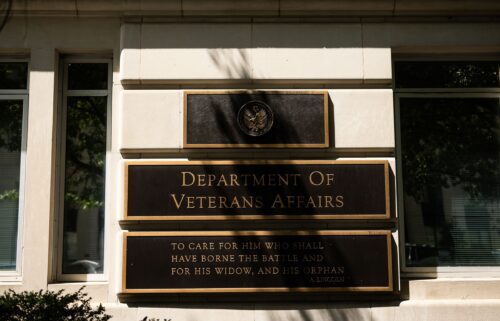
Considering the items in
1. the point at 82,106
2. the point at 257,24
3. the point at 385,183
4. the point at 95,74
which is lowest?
the point at 385,183

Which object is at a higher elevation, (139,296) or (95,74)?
(95,74)

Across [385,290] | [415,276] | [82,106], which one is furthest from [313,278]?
[82,106]

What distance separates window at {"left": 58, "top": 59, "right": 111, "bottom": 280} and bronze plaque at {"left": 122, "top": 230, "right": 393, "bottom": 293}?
2.77ft

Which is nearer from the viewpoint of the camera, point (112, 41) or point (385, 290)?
point (385, 290)

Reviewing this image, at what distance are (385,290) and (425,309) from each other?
0.64m

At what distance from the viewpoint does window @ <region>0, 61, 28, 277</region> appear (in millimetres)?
7977

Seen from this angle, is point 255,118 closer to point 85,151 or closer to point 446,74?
point 85,151

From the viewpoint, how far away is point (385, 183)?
7629 millimetres

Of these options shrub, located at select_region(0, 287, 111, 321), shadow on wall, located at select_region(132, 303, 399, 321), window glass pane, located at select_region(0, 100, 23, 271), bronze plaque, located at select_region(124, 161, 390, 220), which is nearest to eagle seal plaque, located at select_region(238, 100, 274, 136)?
bronze plaque, located at select_region(124, 161, 390, 220)

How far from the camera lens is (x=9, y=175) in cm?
812

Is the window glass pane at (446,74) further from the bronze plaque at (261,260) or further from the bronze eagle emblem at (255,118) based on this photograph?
the bronze plaque at (261,260)

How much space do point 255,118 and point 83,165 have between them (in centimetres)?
272

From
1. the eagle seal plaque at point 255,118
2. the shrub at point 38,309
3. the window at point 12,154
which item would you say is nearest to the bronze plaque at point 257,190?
the eagle seal plaque at point 255,118

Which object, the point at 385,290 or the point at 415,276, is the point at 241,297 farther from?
the point at 415,276
